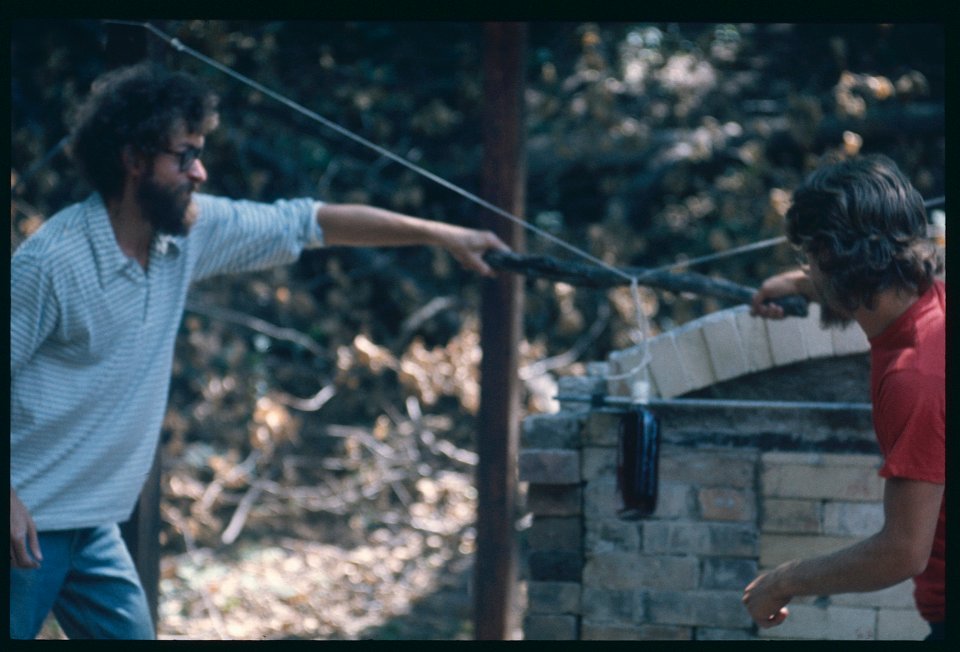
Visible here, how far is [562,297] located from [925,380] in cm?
431

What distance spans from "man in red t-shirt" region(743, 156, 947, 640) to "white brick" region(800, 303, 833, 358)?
83 cm

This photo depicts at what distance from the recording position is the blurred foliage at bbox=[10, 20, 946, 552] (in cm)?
641

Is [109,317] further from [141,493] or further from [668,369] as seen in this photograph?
[668,369]

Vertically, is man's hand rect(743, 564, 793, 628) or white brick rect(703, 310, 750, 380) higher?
white brick rect(703, 310, 750, 380)

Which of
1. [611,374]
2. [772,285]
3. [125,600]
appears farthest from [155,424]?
[772,285]

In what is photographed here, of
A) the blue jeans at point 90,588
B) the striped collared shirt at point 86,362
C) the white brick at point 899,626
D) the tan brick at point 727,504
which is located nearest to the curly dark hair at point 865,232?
the tan brick at point 727,504

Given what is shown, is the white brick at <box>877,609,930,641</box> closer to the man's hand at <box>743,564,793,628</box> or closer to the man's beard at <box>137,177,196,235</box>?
the man's hand at <box>743,564,793,628</box>

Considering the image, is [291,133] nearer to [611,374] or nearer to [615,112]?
[615,112]

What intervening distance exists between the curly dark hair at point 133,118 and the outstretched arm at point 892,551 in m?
2.11

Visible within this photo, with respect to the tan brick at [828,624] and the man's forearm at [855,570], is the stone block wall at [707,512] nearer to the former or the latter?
the tan brick at [828,624]

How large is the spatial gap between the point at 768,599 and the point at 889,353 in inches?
24.8

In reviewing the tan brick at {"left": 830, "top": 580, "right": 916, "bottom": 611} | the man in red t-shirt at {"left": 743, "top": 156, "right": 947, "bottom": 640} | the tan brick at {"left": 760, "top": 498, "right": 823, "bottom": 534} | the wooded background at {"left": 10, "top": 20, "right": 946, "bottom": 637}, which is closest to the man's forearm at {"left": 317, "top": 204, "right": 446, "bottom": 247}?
the man in red t-shirt at {"left": 743, "top": 156, "right": 947, "bottom": 640}

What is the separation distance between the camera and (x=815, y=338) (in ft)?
11.1

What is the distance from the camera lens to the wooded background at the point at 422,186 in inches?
250
